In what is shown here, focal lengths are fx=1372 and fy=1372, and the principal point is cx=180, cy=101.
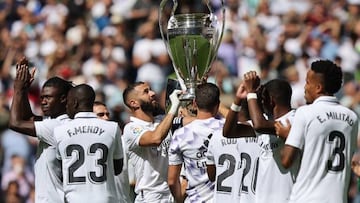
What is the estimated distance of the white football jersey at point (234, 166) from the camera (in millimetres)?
12297

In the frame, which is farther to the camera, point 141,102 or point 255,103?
point 141,102

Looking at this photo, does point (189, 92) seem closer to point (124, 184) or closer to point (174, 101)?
point (174, 101)

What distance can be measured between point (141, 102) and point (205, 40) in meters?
0.94

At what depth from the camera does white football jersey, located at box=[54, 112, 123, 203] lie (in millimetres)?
12055

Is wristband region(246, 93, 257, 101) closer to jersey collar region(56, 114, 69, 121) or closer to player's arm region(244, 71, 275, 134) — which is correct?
player's arm region(244, 71, 275, 134)

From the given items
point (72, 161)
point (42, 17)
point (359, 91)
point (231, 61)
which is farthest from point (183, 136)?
point (42, 17)

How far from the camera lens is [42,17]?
25984mm

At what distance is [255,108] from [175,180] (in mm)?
2536

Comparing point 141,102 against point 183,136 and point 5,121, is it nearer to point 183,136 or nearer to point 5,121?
point 183,136

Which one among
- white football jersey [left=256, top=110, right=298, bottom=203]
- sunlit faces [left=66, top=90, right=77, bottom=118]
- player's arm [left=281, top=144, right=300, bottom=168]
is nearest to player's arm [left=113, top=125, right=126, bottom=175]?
sunlit faces [left=66, top=90, right=77, bottom=118]

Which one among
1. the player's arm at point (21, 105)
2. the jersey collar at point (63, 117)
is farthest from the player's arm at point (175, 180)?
the player's arm at point (21, 105)

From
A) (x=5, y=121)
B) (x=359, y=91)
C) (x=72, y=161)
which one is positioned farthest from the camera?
(x=5, y=121)

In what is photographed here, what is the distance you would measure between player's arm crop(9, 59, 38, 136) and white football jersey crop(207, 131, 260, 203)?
5.63 ft

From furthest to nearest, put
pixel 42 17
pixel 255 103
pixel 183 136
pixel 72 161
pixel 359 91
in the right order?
pixel 42 17
pixel 359 91
pixel 183 136
pixel 72 161
pixel 255 103
